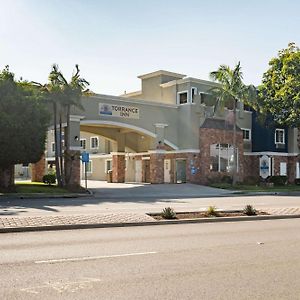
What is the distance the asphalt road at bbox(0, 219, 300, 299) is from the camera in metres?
6.50

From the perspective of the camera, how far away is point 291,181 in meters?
50.2

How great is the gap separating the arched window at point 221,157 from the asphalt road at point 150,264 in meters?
31.3

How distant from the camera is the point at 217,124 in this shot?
44.9m

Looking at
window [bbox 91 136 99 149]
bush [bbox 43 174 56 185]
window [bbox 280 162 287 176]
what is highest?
window [bbox 91 136 99 149]

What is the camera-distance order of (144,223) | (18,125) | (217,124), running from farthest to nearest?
(217,124)
(18,125)
(144,223)

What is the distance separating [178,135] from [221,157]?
4675 millimetres

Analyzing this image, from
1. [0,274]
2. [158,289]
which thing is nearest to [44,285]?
[0,274]

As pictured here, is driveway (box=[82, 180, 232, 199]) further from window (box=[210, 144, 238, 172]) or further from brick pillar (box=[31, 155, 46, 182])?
brick pillar (box=[31, 155, 46, 182])

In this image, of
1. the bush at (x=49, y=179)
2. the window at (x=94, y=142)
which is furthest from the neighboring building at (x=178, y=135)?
the window at (x=94, y=142)

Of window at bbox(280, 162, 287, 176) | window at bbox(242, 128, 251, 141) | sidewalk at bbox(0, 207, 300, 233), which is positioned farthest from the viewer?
window at bbox(280, 162, 287, 176)

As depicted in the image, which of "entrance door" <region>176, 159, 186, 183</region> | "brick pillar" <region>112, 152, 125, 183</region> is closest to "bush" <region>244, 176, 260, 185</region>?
"entrance door" <region>176, 159, 186, 183</region>

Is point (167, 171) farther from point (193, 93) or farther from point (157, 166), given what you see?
point (193, 93)

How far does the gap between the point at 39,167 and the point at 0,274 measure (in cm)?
3733

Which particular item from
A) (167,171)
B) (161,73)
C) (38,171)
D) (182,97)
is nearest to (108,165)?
(167,171)
